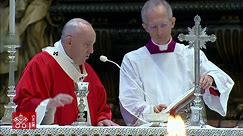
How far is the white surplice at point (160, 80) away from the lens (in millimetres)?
4539

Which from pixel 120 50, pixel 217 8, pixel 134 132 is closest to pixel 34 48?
pixel 120 50

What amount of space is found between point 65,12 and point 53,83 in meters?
2.85

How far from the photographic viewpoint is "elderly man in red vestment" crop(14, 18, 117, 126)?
4211mm

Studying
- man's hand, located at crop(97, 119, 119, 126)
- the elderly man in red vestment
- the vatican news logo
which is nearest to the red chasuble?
the elderly man in red vestment

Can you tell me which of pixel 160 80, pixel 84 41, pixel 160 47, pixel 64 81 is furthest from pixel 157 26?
pixel 64 81

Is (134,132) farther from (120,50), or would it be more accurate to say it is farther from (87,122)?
(120,50)

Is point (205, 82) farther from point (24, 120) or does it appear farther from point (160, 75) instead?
point (24, 120)

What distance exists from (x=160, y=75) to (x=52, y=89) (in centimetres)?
86

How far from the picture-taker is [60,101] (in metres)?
3.93

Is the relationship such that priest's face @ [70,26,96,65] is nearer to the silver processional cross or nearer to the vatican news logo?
the silver processional cross

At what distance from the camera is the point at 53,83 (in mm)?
4473

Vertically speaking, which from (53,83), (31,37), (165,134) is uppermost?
(31,37)

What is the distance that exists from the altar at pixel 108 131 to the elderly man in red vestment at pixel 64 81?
0.25 m

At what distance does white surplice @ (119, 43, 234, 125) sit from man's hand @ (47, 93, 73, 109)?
0.58 meters
